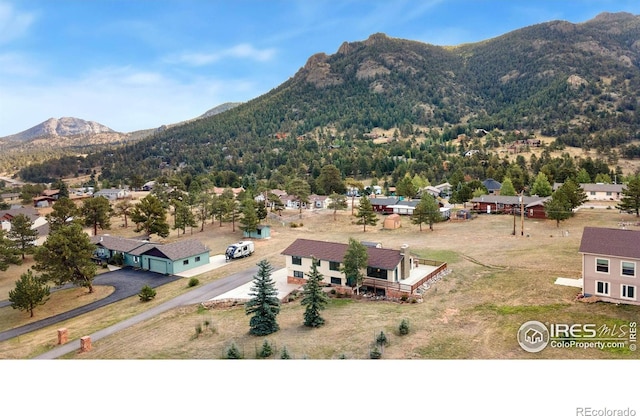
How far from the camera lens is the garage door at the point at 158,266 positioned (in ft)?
80.4

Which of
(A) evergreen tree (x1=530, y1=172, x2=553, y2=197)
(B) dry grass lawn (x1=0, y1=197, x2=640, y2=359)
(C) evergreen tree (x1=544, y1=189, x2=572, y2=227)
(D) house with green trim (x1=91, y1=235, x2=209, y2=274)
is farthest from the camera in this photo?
(A) evergreen tree (x1=530, y1=172, x2=553, y2=197)

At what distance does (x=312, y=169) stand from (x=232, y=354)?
69819mm

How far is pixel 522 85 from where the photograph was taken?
464 ft

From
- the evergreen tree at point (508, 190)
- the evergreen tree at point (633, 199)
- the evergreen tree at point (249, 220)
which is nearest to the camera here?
the evergreen tree at point (633, 199)

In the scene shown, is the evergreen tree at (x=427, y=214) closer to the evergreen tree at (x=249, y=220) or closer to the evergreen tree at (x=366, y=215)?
the evergreen tree at (x=366, y=215)

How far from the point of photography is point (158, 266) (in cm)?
2488

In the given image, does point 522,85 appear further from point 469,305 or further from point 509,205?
point 469,305

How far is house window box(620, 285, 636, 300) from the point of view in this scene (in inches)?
470

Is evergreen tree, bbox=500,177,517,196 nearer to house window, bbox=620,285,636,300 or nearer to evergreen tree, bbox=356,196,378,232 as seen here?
evergreen tree, bbox=356,196,378,232

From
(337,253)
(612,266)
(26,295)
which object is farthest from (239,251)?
(612,266)

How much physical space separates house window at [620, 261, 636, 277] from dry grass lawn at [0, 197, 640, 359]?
110cm

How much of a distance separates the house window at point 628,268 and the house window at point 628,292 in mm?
379

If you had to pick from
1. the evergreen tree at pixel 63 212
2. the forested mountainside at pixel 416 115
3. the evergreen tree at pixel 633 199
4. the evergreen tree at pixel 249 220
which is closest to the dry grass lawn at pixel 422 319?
the evergreen tree at pixel 249 220

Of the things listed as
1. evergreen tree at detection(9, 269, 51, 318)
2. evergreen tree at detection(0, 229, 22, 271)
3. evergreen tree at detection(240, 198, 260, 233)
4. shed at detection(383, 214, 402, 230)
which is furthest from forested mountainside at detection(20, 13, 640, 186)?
evergreen tree at detection(9, 269, 51, 318)
